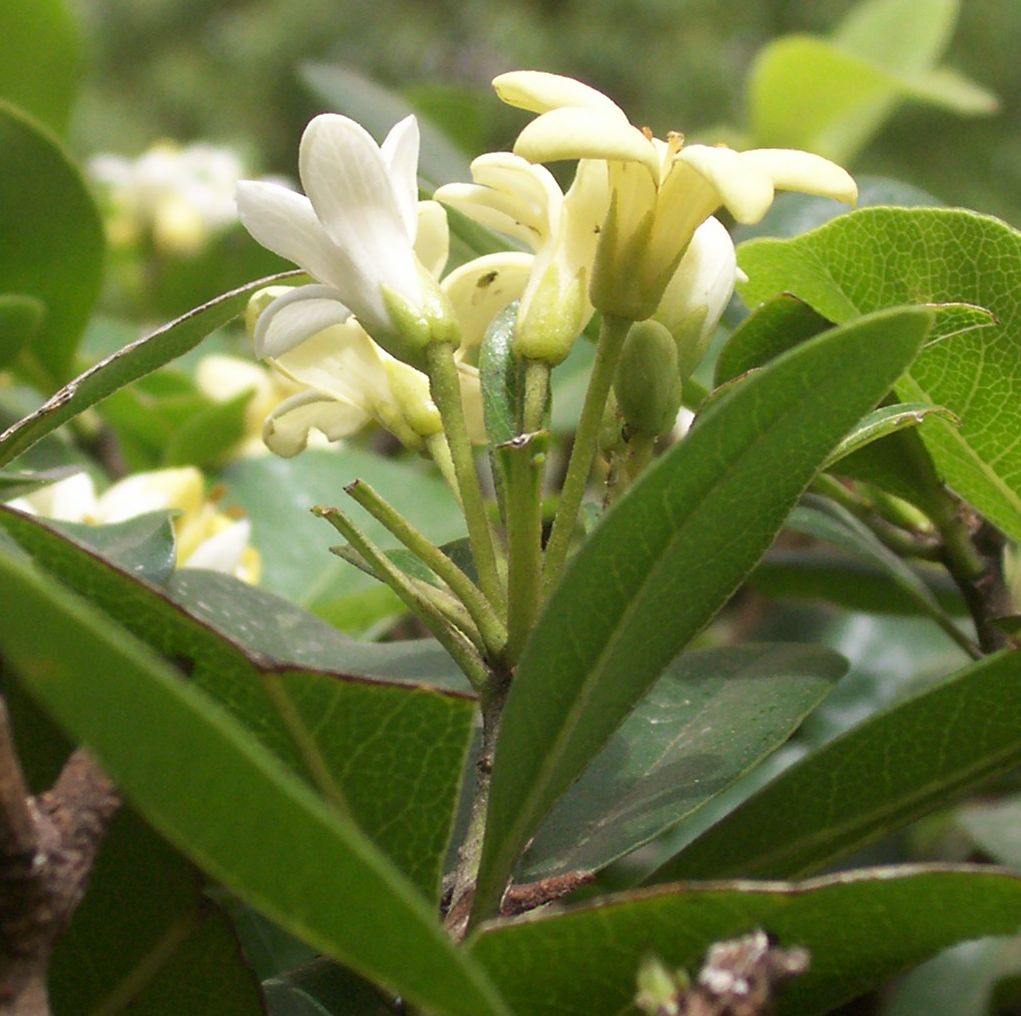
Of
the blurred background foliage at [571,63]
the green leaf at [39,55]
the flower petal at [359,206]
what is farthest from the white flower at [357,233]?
the blurred background foliage at [571,63]

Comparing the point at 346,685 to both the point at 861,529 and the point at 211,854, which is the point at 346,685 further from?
the point at 861,529

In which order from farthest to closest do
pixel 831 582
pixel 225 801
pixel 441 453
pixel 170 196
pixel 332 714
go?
pixel 170 196 → pixel 831 582 → pixel 441 453 → pixel 332 714 → pixel 225 801

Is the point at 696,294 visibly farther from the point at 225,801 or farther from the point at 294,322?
the point at 225,801

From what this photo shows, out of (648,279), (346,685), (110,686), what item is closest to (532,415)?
(648,279)

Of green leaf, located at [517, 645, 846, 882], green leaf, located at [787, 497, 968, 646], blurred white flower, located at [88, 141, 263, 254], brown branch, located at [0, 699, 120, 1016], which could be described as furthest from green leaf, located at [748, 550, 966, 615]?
blurred white flower, located at [88, 141, 263, 254]

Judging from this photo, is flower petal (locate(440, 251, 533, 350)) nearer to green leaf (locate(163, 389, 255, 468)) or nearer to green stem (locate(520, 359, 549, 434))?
green stem (locate(520, 359, 549, 434))

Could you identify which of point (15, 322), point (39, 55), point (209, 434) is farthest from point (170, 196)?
point (15, 322)
